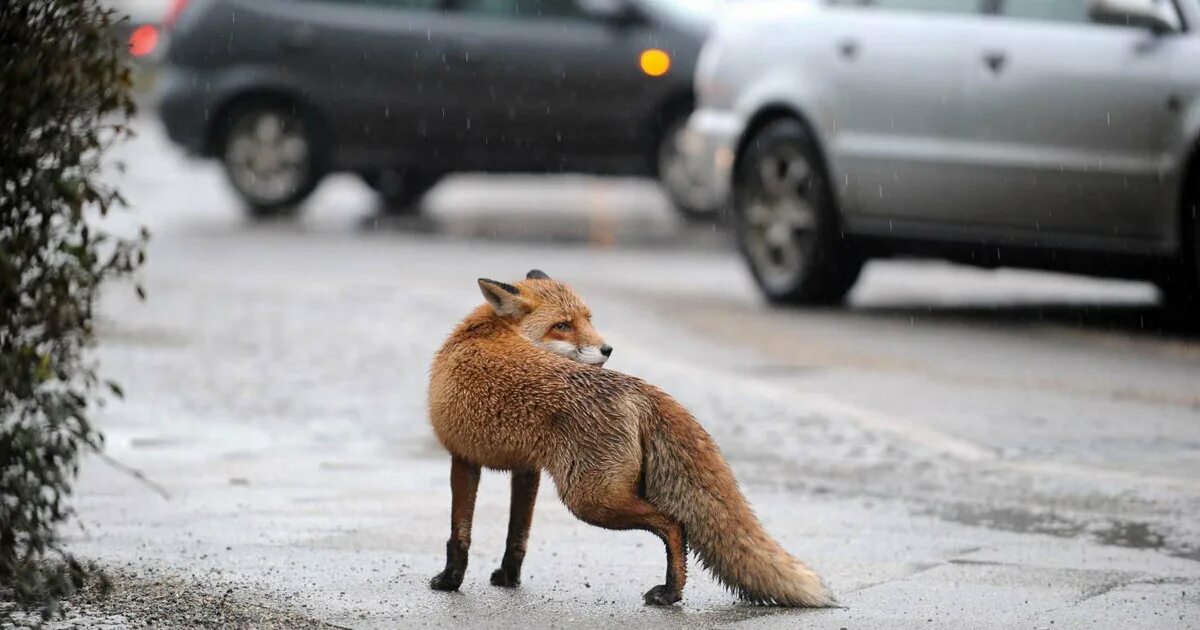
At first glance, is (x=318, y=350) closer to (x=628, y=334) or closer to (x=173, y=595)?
(x=628, y=334)

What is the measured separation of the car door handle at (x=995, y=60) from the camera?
10.9 m

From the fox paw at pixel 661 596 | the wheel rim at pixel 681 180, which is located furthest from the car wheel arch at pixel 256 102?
the fox paw at pixel 661 596

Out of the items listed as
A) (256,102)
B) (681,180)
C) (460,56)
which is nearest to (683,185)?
(681,180)

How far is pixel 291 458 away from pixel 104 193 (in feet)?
9.28

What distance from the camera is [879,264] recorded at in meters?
15.4

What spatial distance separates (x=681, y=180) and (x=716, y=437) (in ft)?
31.7

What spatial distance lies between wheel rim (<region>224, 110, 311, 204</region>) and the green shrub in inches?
505

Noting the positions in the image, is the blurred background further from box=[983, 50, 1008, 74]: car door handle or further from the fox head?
the fox head

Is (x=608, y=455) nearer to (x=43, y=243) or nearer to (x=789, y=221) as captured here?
(x=43, y=243)

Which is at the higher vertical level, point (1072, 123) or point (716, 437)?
point (1072, 123)

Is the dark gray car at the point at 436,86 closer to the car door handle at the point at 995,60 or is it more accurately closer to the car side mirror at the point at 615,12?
the car side mirror at the point at 615,12

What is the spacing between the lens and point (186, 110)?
58.1 feet

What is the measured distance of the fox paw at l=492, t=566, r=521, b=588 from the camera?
5.59m

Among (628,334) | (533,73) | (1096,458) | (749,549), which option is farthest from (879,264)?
(749,549)
